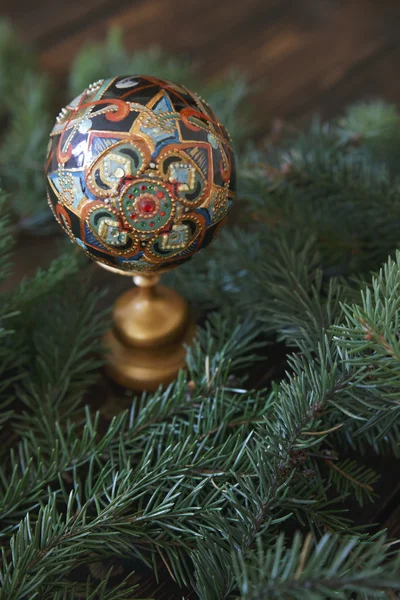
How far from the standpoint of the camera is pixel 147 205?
36 cm

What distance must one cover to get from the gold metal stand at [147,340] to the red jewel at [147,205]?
115 mm

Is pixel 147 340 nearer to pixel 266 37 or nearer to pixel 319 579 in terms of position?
pixel 319 579

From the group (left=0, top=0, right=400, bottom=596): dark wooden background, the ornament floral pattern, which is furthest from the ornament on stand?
(left=0, top=0, right=400, bottom=596): dark wooden background

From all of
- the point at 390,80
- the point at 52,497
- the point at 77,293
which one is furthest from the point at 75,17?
the point at 52,497

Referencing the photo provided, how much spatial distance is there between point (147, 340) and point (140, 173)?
0.52 feet

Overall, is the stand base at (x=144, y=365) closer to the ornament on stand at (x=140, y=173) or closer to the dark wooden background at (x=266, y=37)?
the ornament on stand at (x=140, y=173)

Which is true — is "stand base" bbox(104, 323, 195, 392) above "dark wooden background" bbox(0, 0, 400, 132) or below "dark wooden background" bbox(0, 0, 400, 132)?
below

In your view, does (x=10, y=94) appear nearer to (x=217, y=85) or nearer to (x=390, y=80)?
(x=217, y=85)

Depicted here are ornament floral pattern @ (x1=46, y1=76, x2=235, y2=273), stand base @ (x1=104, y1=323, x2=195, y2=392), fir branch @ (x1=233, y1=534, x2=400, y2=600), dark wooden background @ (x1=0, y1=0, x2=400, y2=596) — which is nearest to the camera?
fir branch @ (x1=233, y1=534, x2=400, y2=600)

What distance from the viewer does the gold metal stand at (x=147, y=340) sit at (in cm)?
48

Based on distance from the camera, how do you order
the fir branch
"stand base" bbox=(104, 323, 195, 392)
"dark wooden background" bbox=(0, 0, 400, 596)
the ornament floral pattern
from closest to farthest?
the fir branch < the ornament floral pattern < "stand base" bbox=(104, 323, 195, 392) < "dark wooden background" bbox=(0, 0, 400, 596)

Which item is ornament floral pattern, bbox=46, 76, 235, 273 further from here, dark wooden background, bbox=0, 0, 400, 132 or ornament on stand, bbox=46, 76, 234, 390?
dark wooden background, bbox=0, 0, 400, 132

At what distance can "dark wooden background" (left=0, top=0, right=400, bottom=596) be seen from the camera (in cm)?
81

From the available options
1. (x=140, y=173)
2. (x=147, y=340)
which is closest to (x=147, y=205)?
(x=140, y=173)
